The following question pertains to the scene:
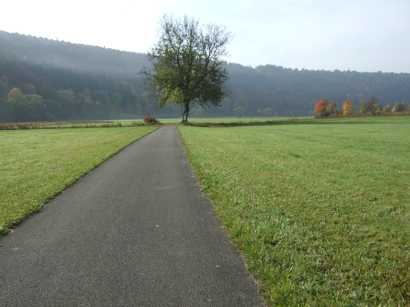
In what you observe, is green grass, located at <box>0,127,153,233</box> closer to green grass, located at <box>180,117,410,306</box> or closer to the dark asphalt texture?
the dark asphalt texture

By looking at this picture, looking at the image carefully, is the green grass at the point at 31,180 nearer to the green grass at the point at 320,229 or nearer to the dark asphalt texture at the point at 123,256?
the dark asphalt texture at the point at 123,256

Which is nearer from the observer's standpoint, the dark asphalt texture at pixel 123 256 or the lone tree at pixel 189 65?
the dark asphalt texture at pixel 123 256

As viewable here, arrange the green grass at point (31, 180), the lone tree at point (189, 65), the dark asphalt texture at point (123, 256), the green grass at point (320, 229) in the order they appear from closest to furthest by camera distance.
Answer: the dark asphalt texture at point (123, 256) → the green grass at point (320, 229) → the green grass at point (31, 180) → the lone tree at point (189, 65)

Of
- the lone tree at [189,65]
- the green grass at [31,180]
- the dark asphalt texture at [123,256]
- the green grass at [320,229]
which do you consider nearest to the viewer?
the dark asphalt texture at [123,256]

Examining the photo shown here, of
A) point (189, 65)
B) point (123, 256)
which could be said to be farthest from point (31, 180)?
point (189, 65)

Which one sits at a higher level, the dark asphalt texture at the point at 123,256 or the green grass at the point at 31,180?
the dark asphalt texture at the point at 123,256

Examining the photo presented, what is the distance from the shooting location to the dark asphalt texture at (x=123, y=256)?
3.54 m

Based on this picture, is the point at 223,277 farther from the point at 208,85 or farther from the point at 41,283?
the point at 208,85

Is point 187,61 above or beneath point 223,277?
above

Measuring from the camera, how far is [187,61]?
59.7 m

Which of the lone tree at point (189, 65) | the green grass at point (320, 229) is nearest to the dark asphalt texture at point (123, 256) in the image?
the green grass at point (320, 229)

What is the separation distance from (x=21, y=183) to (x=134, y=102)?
626 ft

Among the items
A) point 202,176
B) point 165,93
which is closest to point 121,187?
point 202,176

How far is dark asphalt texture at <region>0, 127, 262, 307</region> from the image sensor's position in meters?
3.54
